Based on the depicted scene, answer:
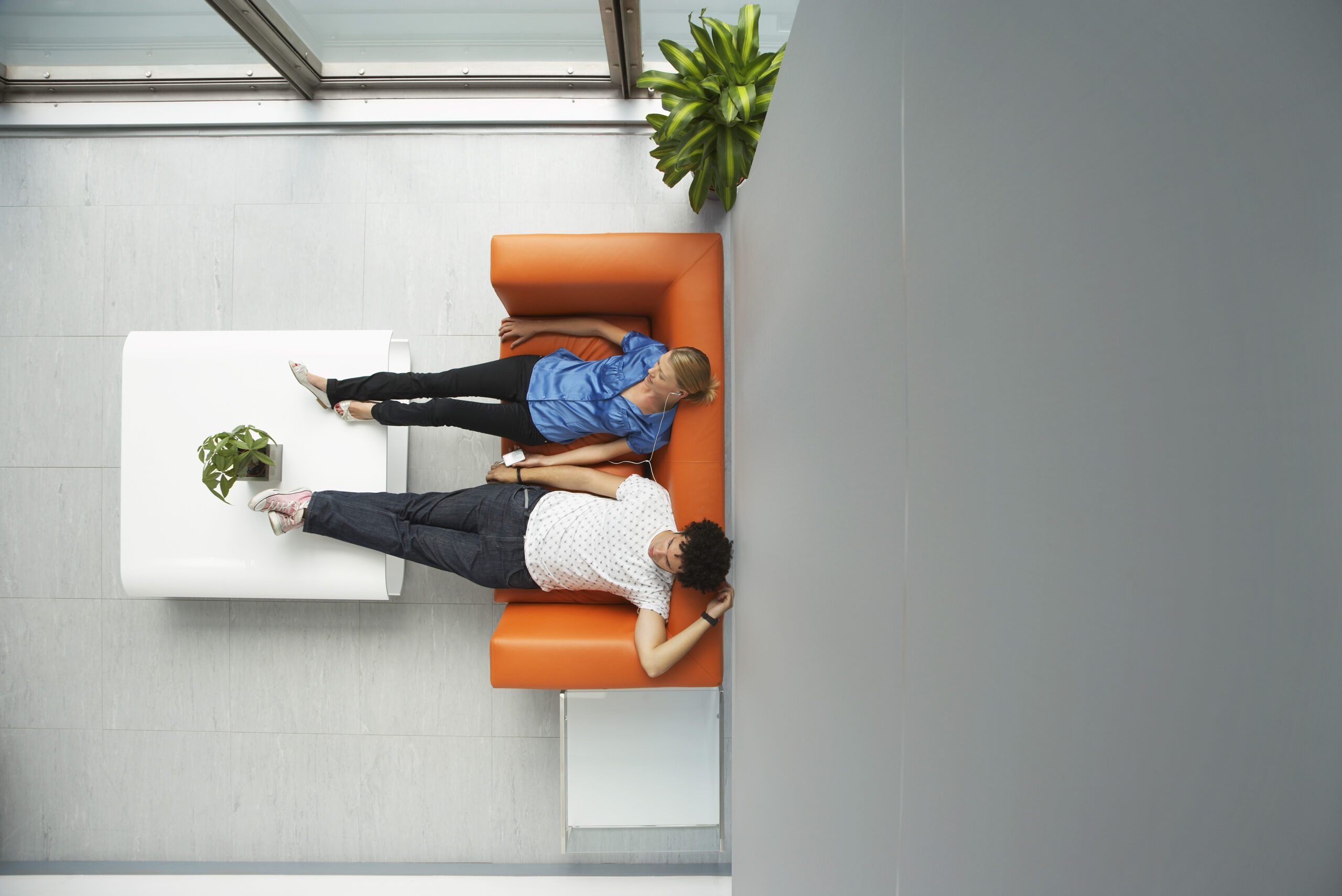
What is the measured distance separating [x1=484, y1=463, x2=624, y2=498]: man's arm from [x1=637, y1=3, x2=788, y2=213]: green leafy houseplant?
51.5 inches

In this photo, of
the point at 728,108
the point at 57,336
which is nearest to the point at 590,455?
the point at 728,108

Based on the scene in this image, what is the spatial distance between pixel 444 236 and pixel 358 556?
1.71 metres

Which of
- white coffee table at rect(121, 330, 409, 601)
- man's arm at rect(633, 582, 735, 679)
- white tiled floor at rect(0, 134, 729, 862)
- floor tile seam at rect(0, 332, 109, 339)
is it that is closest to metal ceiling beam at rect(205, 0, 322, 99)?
white tiled floor at rect(0, 134, 729, 862)

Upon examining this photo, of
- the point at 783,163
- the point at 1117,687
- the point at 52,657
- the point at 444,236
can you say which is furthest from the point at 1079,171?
the point at 52,657

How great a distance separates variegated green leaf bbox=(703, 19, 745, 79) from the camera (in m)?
2.38

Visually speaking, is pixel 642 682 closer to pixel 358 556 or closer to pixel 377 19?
pixel 358 556

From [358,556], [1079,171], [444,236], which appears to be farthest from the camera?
[444,236]

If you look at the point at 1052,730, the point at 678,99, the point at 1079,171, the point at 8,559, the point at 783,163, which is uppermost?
the point at 678,99

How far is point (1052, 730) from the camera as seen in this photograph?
0.70 metres

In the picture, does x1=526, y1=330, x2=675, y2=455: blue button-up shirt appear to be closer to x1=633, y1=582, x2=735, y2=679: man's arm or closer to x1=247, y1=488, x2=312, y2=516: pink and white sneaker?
x1=633, y1=582, x2=735, y2=679: man's arm

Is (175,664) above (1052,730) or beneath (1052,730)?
beneath

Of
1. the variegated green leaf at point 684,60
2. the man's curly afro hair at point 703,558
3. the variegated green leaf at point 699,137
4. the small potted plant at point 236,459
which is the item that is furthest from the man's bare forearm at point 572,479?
the variegated green leaf at point 684,60

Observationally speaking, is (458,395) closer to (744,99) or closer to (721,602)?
(721,602)

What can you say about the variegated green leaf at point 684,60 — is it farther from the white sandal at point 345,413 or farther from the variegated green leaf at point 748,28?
the white sandal at point 345,413
